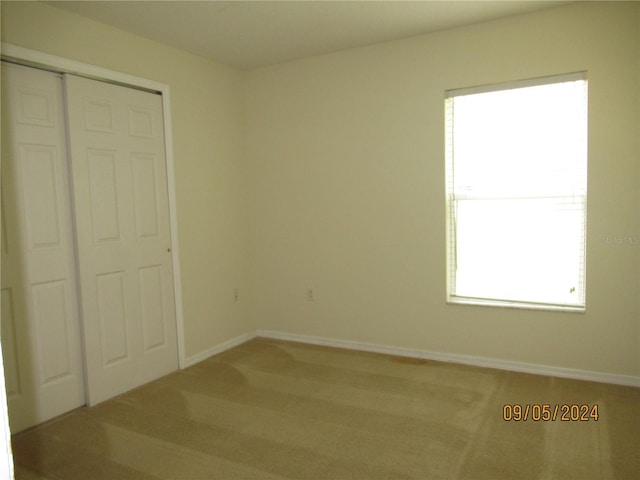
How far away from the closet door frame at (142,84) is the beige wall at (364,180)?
6 cm

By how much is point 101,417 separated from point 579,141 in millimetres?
3739

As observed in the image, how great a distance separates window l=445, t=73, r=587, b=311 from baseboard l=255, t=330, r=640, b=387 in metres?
0.46

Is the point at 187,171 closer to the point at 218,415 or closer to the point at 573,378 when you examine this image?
the point at 218,415

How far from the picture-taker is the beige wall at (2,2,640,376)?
10.1 ft

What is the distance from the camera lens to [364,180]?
3.96 meters

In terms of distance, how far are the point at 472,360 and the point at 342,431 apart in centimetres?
145

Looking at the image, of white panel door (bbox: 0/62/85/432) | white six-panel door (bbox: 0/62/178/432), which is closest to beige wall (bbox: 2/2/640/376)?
white six-panel door (bbox: 0/62/178/432)

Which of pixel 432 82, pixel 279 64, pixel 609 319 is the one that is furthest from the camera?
pixel 279 64

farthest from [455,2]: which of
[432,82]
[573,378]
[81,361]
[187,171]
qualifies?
[81,361]

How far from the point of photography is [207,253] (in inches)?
160

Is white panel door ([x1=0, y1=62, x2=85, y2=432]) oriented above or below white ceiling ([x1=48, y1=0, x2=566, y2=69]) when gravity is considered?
below

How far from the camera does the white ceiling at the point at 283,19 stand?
9.78 ft

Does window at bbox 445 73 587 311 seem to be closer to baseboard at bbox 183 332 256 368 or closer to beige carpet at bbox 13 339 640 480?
beige carpet at bbox 13 339 640 480
